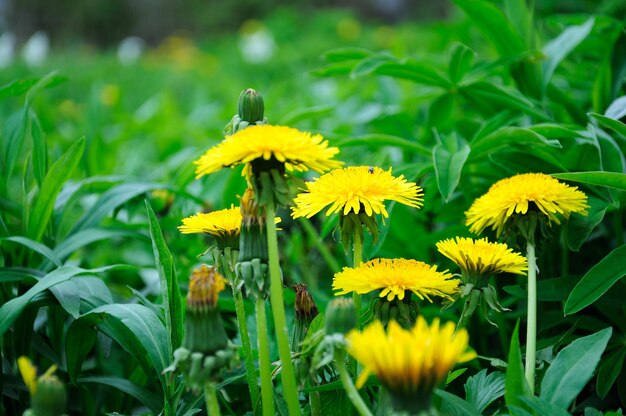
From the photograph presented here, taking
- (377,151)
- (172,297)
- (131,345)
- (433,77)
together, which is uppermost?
(433,77)

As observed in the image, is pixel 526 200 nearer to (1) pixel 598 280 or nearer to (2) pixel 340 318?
(1) pixel 598 280

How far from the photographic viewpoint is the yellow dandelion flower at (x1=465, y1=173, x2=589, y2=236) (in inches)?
39.5

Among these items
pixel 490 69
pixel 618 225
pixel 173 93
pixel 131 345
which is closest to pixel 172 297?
pixel 131 345

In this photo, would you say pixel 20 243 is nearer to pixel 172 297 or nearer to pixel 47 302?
pixel 47 302

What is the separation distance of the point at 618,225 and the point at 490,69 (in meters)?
0.54

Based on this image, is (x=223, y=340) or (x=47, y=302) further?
(x=47, y=302)

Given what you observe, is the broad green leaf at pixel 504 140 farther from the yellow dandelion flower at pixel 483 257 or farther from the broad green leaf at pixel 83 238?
the broad green leaf at pixel 83 238

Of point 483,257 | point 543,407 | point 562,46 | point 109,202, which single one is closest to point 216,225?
point 483,257

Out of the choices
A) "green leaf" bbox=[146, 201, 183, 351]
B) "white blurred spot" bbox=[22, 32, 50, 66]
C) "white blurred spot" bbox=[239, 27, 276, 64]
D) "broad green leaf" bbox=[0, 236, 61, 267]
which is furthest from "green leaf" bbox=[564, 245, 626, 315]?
"white blurred spot" bbox=[22, 32, 50, 66]

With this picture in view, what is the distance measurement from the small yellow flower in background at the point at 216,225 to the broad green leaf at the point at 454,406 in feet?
1.25

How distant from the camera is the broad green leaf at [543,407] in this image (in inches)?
33.4

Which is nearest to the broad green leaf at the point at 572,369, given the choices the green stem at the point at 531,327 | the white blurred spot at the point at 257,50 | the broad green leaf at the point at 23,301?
the green stem at the point at 531,327

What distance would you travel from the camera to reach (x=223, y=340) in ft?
2.76

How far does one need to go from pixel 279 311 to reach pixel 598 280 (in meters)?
0.57
